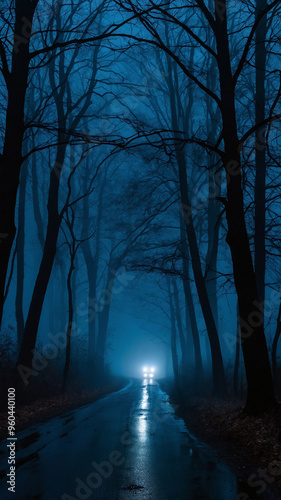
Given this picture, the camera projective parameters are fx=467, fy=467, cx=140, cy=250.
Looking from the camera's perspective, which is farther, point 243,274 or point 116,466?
point 243,274

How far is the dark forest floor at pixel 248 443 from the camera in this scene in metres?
5.04

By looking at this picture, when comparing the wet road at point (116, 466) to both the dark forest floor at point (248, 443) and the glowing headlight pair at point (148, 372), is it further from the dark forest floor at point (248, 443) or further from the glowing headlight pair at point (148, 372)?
the glowing headlight pair at point (148, 372)

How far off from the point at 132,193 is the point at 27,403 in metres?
8.00

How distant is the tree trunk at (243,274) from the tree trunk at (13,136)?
425 centimetres

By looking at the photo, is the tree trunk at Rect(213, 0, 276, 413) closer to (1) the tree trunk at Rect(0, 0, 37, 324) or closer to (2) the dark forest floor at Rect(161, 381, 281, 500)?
(2) the dark forest floor at Rect(161, 381, 281, 500)

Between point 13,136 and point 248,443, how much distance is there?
7203mm

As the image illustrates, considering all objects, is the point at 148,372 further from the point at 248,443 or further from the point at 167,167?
the point at 248,443

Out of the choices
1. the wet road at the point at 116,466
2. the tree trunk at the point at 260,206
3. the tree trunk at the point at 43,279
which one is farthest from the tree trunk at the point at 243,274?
the tree trunk at the point at 43,279

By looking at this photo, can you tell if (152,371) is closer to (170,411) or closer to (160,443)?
(170,411)

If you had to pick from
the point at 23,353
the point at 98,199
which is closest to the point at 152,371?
the point at 98,199

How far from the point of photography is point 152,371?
3206 inches

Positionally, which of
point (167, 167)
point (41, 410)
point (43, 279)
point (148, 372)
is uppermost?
point (167, 167)

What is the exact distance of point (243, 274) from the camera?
9.25 metres

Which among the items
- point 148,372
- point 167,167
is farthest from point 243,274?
point 148,372
